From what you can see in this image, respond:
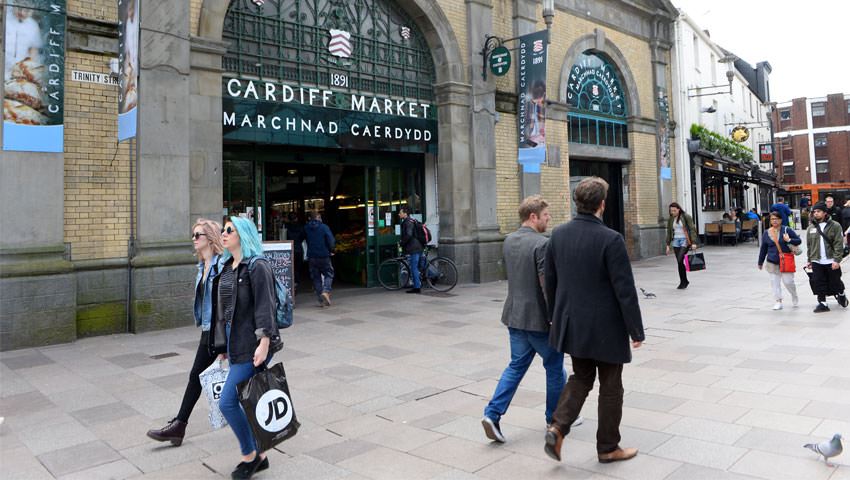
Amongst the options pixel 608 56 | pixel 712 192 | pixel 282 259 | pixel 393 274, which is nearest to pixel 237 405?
pixel 282 259

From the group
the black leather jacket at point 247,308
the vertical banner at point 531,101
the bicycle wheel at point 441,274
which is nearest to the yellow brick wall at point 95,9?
the black leather jacket at point 247,308

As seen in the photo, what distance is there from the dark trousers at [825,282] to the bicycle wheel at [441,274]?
20.3ft

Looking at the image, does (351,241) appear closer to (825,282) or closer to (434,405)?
(434,405)

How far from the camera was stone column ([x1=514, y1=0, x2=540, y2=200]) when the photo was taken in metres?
14.3

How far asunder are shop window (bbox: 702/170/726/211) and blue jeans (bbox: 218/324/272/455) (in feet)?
78.9

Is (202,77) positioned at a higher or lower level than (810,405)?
higher

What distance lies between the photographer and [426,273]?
→ 1238 cm

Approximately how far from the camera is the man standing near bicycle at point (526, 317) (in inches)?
158

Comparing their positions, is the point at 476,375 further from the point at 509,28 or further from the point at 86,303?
the point at 509,28

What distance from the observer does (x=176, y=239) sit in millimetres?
8773

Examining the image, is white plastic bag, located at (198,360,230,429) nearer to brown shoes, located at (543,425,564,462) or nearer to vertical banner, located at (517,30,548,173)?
brown shoes, located at (543,425,564,462)

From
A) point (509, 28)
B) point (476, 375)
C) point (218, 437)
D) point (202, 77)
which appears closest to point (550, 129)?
point (509, 28)

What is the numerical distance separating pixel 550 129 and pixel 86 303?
1138 cm

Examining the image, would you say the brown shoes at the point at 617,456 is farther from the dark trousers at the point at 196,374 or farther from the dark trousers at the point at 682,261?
the dark trousers at the point at 682,261
